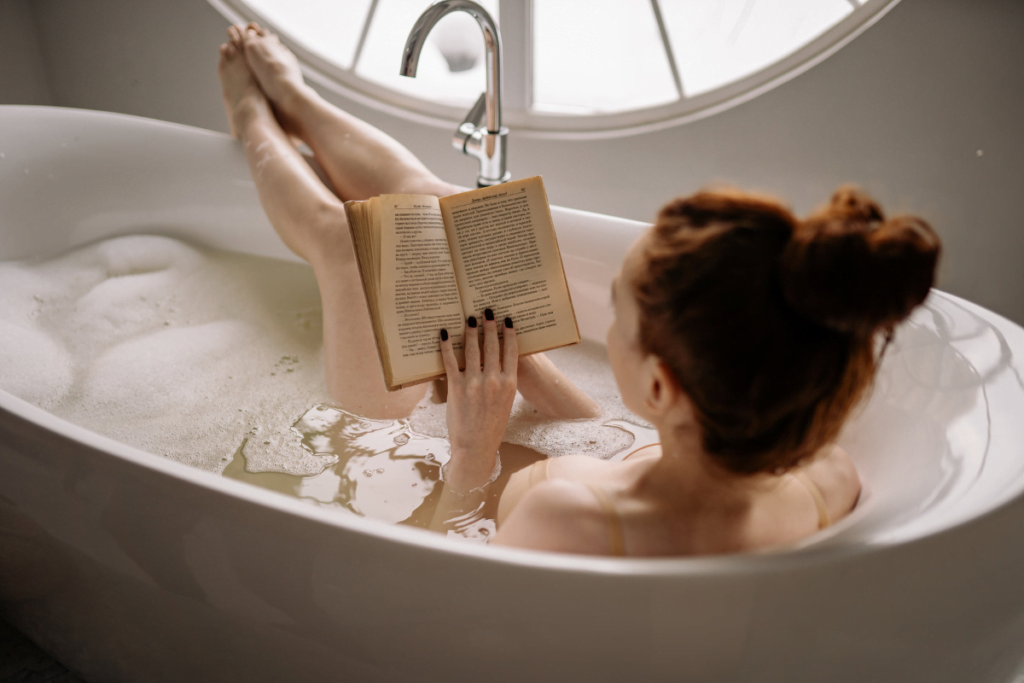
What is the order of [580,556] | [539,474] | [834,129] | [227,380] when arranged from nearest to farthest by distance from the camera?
[580,556] → [539,474] → [227,380] → [834,129]

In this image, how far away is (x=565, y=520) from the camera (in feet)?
2.33

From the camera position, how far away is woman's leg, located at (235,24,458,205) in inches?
Result: 61.1

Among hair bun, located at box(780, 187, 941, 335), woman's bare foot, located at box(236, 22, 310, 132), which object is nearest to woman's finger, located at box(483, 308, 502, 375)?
hair bun, located at box(780, 187, 941, 335)

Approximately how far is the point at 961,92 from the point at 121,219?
2166mm

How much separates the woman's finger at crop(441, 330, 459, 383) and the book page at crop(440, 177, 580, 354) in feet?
0.20

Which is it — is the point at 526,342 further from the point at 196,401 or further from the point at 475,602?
the point at 196,401

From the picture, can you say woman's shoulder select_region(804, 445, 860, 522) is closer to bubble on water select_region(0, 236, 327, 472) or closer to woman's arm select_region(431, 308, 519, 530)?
woman's arm select_region(431, 308, 519, 530)

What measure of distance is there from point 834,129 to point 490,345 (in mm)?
1376

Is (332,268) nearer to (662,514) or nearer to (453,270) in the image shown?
(453,270)

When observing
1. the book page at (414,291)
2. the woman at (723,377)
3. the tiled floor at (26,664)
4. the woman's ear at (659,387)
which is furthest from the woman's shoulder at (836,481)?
the tiled floor at (26,664)

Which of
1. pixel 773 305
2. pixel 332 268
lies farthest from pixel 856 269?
pixel 332 268

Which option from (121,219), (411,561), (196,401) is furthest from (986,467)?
(121,219)

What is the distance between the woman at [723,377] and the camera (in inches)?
22.6

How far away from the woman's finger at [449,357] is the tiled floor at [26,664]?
2.59ft
